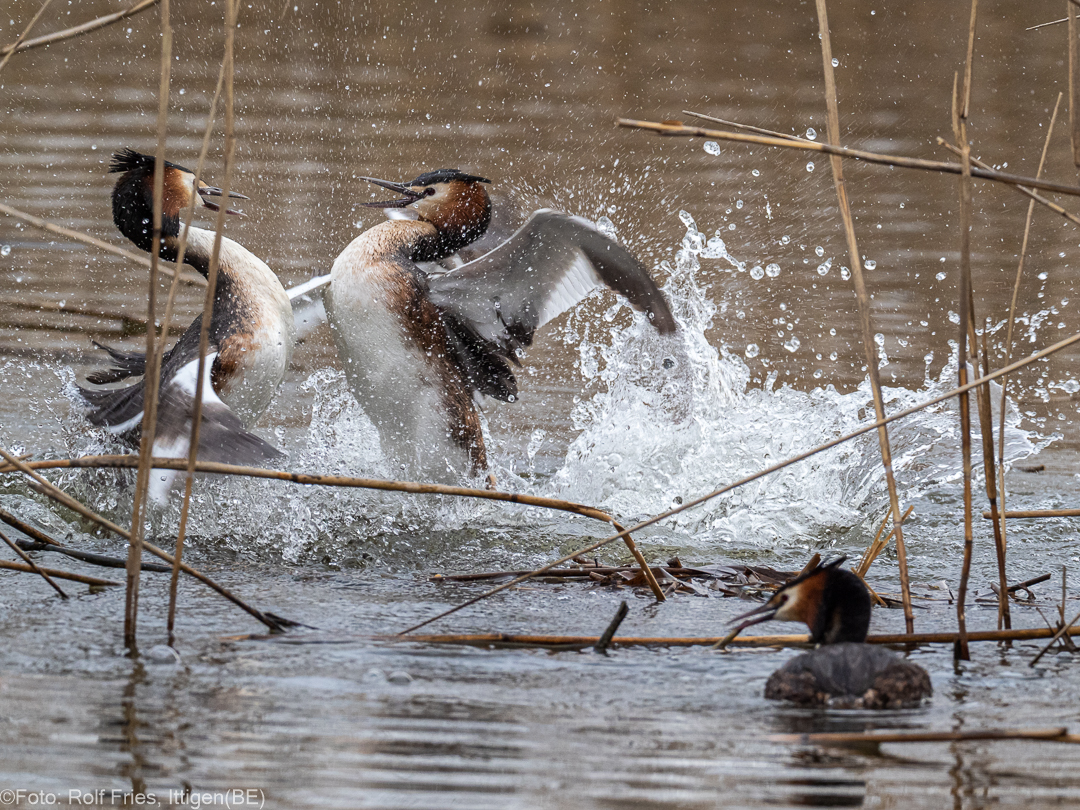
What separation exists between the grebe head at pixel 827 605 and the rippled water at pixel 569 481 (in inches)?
5.9

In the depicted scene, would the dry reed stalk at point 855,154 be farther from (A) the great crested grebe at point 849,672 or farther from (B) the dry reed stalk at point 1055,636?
(B) the dry reed stalk at point 1055,636

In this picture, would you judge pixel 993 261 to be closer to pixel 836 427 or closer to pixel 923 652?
pixel 836 427

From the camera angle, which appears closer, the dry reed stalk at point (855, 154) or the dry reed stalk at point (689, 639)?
the dry reed stalk at point (855, 154)

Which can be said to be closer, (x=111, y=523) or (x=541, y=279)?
(x=111, y=523)

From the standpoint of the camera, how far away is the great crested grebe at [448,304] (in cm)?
511

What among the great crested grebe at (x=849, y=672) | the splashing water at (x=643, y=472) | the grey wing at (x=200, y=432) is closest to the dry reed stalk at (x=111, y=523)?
the grey wing at (x=200, y=432)

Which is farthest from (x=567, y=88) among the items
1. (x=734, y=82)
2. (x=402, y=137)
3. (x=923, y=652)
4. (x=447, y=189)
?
(x=923, y=652)

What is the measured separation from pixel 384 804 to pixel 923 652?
1592 millimetres

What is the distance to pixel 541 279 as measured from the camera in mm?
5176

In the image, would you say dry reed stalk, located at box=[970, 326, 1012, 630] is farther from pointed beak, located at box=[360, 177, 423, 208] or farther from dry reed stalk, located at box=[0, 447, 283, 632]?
pointed beak, located at box=[360, 177, 423, 208]

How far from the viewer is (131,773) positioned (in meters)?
2.42

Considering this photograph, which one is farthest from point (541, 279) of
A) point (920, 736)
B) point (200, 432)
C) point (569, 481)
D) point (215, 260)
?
point (920, 736)

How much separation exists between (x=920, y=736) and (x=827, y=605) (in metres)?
0.56

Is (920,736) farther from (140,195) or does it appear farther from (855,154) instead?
(140,195)
